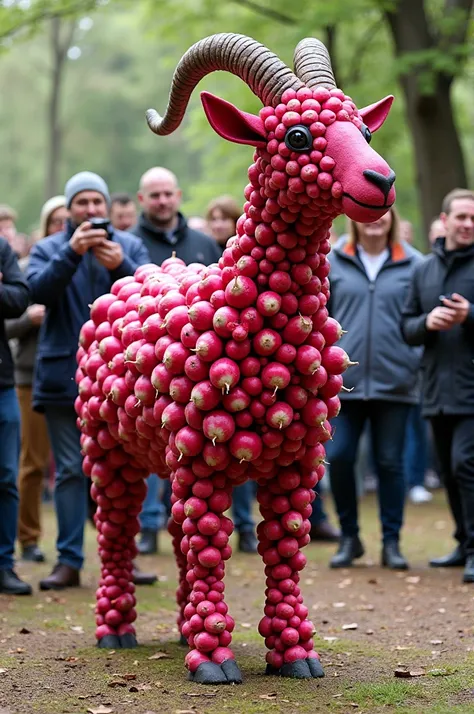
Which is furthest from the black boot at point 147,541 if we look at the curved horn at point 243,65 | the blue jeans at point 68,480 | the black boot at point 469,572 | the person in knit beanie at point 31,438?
the curved horn at point 243,65

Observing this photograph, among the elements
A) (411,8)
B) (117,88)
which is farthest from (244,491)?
(117,88)

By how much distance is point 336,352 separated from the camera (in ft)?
17.8

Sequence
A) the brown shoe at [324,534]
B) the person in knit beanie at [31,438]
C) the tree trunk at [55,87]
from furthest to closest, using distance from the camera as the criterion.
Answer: the tree trunk at [55,87] < the brown shoe at [324,534] < the person in knit beanie at [31,438]

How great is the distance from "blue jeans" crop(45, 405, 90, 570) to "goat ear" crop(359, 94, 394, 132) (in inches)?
146

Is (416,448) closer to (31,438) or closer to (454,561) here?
(454,561)

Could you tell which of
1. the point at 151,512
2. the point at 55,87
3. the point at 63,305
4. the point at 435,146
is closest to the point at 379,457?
the point at 151,512

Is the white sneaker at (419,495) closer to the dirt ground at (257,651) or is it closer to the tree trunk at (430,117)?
the tree trunk at (430,117)

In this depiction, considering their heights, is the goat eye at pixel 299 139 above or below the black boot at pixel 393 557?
above

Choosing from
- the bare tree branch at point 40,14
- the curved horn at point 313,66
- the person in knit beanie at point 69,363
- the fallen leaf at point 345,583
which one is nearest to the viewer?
the curved horn at point 313,66

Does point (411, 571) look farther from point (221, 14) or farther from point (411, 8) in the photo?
point (221, 14)

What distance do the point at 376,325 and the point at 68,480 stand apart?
2916 millimetres

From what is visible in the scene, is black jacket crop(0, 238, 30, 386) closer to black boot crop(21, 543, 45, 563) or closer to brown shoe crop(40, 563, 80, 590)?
brown shoe crop(40, 563, 80, 590)

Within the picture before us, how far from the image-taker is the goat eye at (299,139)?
4910mm

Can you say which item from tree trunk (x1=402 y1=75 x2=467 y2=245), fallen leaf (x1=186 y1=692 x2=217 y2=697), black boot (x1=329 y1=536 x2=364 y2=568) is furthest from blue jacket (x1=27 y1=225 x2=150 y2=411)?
tree trunk (x1=402 y1=75 x2=467 y2=245)
